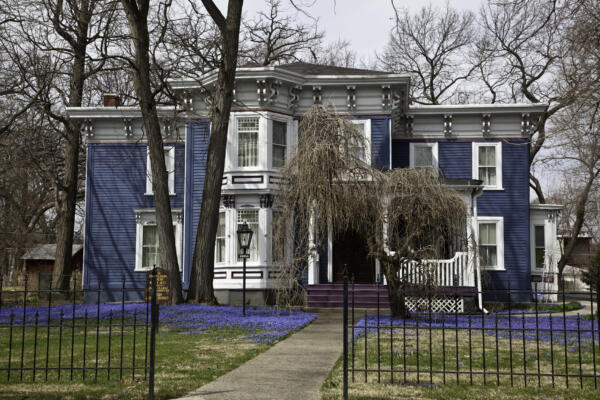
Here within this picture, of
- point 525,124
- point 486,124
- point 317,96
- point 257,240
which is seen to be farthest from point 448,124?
point 257,240

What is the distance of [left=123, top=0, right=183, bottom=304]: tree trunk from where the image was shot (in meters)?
21.2

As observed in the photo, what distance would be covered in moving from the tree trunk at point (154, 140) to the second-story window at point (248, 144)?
354 centimetres

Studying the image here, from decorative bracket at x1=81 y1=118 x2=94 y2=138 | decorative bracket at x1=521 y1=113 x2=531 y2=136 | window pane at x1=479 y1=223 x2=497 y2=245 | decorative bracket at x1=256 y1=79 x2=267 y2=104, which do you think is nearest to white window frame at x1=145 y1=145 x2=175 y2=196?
decorative bracket at x1=81 y1=118 x2=94 y2=138

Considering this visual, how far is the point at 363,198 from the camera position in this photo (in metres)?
16.8

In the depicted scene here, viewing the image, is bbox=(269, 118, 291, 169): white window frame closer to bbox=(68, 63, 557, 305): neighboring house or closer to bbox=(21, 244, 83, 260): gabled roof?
bbox=(68, 63, 557, 305): neighboring house

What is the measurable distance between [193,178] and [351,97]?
6814mm

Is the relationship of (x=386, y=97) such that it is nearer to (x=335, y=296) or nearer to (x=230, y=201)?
(x=230, y=201)

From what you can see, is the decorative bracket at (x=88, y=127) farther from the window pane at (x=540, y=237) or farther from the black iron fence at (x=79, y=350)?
the window pane at (x=540, y=237)

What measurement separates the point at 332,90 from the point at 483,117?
6.37 metres

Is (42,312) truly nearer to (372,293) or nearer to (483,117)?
(372,293)

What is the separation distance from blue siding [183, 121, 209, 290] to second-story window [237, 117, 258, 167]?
1.67 m

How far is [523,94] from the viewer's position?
37.8m

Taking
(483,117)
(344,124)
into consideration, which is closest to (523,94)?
(483,117)

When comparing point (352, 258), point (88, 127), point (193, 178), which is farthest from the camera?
point (88, 127)
